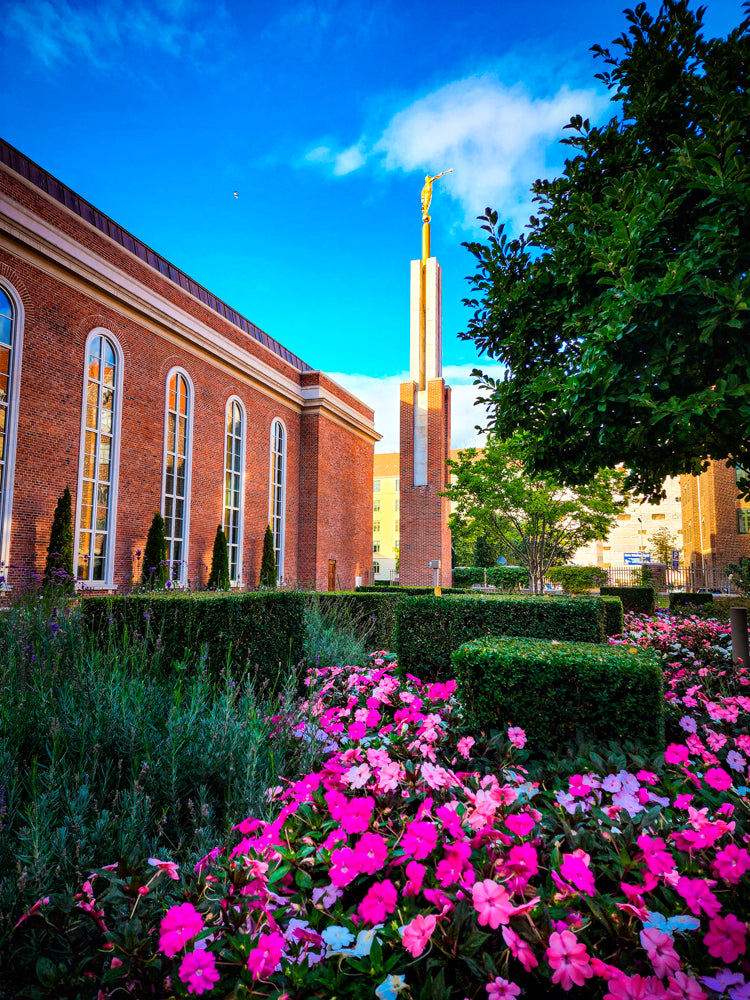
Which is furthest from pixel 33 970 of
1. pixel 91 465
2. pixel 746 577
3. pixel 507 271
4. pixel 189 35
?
pixel 746 577

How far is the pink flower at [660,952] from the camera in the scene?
1241 millimetres

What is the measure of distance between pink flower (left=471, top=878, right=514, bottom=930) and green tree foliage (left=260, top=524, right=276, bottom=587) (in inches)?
678

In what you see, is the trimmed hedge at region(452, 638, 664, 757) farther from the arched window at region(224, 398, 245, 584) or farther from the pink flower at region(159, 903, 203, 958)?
the arched window at region(224, 398, 245, 584)

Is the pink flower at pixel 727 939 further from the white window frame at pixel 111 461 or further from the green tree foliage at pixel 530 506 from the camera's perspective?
the green tree foliage at pixel 530 506

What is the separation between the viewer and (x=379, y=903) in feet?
4.69

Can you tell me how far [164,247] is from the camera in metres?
15.6

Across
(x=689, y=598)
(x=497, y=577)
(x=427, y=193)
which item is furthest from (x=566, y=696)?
(x=497, y=577)

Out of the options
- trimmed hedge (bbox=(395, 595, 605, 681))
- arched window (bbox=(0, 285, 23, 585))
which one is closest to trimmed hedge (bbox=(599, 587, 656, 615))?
trimmed hedge (bbox=(395, 595, 605, 681))

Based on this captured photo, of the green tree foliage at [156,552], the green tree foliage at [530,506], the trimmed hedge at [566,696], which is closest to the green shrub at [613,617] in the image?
the trimmed hedge at [566,696]

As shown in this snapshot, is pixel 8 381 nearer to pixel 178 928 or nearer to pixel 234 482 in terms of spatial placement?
pixel 234 482

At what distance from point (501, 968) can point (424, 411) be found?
21835 mm

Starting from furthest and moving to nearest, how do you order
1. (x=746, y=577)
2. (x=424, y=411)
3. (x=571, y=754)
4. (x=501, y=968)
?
(x=424, y=411), (x=746, y=577), (x=571, y=754), (x=501, y=968)

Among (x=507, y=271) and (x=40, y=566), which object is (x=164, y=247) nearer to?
(x=40, y=566)

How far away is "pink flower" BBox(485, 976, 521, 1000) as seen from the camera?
1.24 meters
